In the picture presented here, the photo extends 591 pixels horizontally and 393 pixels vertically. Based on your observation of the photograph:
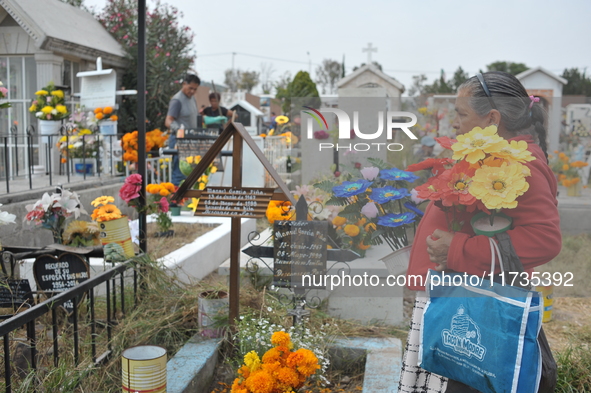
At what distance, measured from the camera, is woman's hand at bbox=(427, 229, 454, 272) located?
199 centimetres

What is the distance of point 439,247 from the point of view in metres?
2.01

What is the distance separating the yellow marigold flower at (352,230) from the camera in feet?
9.10

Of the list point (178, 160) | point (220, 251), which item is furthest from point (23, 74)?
point (220, 251)

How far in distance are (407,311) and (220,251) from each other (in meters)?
2.27

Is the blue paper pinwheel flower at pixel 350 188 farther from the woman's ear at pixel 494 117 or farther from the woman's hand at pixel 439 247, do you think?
the woman's ear at pixel 494 117

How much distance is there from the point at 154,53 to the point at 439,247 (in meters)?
11.2

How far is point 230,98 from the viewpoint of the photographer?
2717 centimetres

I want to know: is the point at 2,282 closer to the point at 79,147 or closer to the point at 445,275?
the point at 445,275

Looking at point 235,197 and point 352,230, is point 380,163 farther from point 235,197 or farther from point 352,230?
point 235,197

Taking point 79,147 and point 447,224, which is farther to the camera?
point 79,147

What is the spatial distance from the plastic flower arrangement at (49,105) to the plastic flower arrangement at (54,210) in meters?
4.13

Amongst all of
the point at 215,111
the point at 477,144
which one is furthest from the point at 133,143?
the point at 477,144

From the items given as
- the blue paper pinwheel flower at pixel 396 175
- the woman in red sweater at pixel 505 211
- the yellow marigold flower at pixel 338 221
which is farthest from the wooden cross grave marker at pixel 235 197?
the woman in red sweater at pixel 505 211

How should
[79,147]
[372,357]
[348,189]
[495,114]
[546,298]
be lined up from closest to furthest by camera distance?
[495,114] < [348,189] < [372,357] < [546,298] < [79,147]
